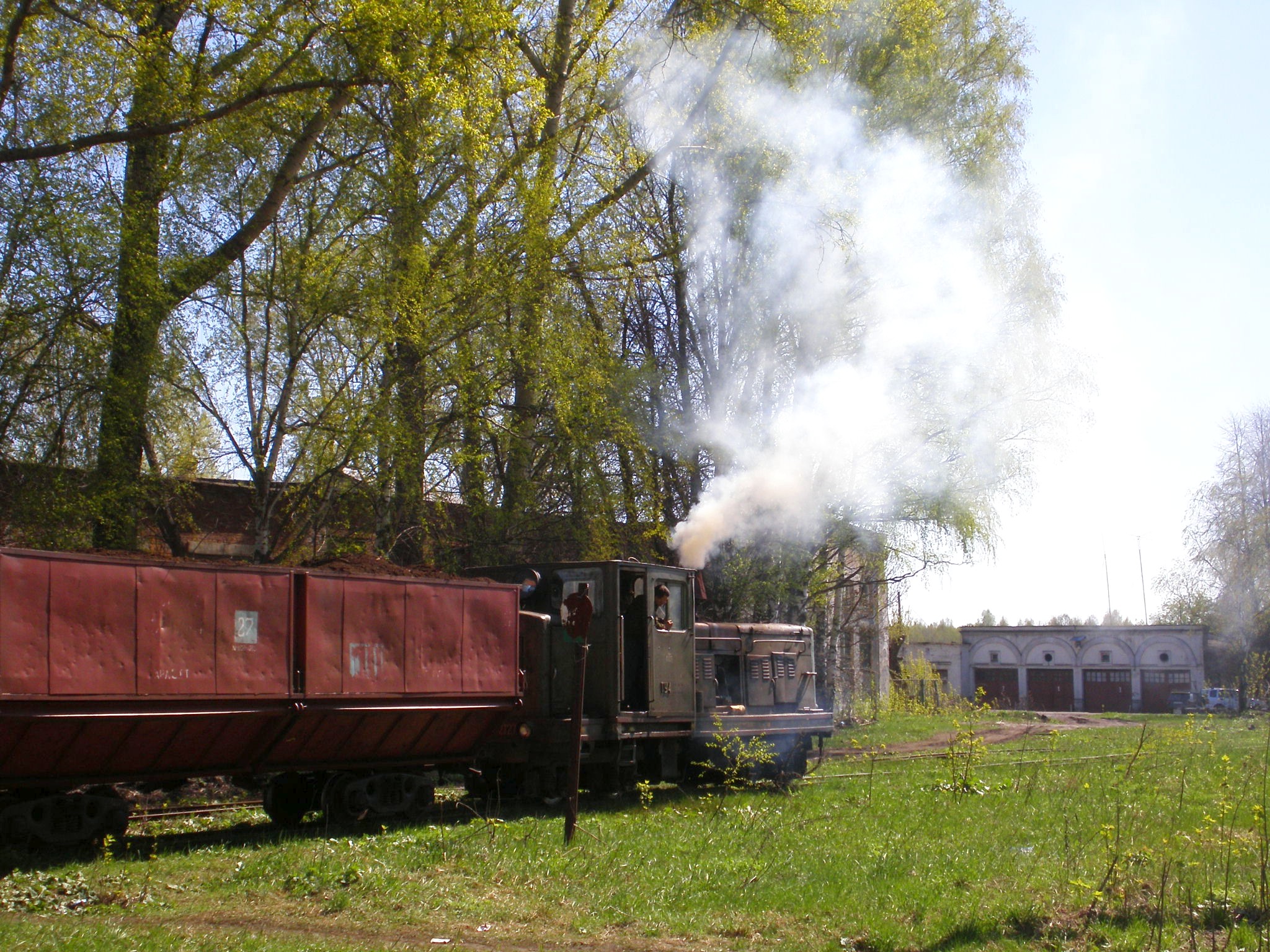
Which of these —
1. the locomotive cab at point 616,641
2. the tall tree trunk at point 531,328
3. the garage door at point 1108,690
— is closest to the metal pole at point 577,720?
the locomotive cab at point 616,641

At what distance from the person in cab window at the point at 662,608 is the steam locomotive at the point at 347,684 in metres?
0.05

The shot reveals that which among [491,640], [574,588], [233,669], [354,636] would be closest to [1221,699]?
[574,588]

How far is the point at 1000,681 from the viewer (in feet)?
180

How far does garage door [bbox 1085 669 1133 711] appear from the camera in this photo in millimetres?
51438

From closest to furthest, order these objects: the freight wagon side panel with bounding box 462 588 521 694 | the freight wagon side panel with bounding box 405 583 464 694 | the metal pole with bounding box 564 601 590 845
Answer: the metal pole with bounding box 564 601 590 845 < the freight wagon side panel with bounding box 405 583 464 694 < the freight wagon side panel with bounding box 462 588 521 694

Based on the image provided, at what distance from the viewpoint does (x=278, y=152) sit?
15828mm

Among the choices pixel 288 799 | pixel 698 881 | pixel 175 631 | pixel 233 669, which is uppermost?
pixel 175 631

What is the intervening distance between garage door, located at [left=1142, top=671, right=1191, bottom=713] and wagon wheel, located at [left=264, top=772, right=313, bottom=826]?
158 ft

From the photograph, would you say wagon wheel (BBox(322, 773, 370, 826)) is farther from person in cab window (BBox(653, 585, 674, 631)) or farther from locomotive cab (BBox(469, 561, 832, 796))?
person in cab window (BBox(653, 585, 674, 631))

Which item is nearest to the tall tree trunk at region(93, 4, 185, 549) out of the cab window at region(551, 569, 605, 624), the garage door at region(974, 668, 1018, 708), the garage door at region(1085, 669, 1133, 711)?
the cab window at region(551, 569, 605, 624)

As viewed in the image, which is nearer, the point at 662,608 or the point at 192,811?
the point at 192,811

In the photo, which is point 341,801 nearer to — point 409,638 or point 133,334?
point 409,638

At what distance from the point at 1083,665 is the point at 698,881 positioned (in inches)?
1950

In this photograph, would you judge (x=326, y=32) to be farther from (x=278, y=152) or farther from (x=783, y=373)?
(x=783, y=373)
